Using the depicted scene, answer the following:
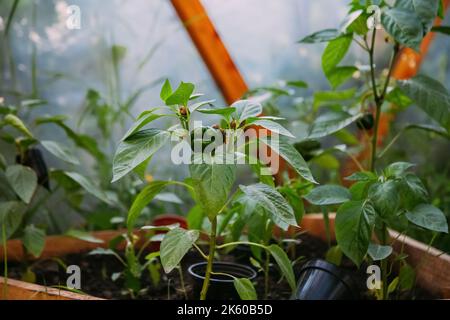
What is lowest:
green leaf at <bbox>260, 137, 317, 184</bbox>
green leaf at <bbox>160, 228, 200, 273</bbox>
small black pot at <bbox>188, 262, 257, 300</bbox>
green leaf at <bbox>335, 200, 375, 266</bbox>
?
small black pot at <bbox>188, 262, 257, 300</bbox>

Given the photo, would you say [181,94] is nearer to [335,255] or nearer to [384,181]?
[384,181]

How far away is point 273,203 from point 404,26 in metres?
0.42

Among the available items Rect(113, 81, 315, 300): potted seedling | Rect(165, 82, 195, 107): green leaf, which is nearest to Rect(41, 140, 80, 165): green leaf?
Rect(113, 81, 315, 300): potted seedling

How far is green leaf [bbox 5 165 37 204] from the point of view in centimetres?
114

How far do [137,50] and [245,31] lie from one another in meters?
0.37

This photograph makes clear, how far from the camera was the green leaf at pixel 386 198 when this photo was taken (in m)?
0.94

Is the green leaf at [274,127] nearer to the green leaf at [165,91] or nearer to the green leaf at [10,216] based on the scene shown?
the green leaf at [165,91]

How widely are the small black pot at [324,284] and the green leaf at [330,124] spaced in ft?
0.89

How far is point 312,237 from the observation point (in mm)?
1480

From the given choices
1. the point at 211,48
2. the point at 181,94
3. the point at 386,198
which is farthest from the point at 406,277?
the point at 211,48

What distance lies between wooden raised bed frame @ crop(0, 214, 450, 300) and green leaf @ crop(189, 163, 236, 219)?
1.02ft

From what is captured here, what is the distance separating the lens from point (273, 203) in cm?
84

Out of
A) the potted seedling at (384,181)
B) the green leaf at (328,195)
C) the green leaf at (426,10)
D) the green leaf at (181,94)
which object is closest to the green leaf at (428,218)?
the potted seedling at (384,181)

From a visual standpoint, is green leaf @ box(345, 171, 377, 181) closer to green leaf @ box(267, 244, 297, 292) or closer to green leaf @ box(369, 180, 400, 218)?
green leaf @ box(369, 180, 400, 218)
